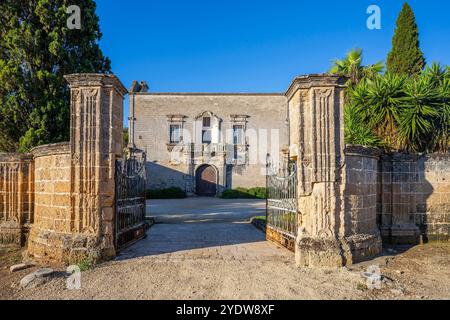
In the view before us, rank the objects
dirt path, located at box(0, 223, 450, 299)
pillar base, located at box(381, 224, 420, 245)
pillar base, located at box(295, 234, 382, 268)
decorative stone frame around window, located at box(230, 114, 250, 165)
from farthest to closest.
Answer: decorative stone frame around window, located at box(230, 114, 250, 165) → pillar base, located at box(381, 224, 420, 245) → pillar base, located at box(295, 234, 382, 268) → dirt path, located at box(0, 223, 450, 299)

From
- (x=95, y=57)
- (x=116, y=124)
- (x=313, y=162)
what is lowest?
(x=313, y=162)

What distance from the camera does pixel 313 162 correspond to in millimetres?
5301

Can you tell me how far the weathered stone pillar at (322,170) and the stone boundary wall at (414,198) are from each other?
7.16ft

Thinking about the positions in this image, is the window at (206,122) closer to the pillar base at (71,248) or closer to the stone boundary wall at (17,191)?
the stone boundary wall at (17,191)

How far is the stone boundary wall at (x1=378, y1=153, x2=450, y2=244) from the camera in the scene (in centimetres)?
690

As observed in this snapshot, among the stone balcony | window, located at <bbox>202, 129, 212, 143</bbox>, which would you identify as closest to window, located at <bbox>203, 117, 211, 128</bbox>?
window, located at <bbox>202, 129, 212, 143</bbox>

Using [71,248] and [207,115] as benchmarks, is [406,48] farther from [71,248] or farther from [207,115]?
[71,248]

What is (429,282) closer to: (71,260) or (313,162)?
(313,162)

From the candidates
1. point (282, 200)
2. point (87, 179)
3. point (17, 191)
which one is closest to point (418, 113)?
point (282, 200)

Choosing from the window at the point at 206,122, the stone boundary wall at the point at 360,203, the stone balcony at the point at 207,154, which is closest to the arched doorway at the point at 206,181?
the stone balcony at the point at 207,154

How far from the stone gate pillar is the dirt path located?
699 millimetres

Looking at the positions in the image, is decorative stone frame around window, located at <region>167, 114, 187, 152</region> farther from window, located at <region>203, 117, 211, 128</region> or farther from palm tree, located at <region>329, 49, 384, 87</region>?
palm tree, located at <region>329, 49, 384, 87</region>
